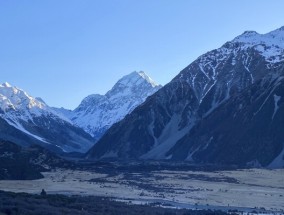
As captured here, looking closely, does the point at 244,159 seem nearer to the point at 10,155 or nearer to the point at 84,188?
the point at 10,155

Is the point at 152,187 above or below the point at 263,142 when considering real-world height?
below

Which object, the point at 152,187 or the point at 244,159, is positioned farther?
the point at 244,159

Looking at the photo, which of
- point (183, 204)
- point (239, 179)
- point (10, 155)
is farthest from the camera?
point (10, 155)

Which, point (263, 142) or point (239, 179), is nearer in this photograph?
point (239, 179)

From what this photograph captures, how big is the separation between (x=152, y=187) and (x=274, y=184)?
27.9 metres

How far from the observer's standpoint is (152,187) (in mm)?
107125

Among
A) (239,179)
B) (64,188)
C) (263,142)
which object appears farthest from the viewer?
(263,142)

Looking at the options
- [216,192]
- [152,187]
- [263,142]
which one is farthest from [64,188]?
[263,142]

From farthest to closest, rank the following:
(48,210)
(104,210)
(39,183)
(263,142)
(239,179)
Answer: (263,142) < (239,179) < (39,183) < (104,210) < (48,210)

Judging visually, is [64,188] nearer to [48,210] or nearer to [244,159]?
[48,210]

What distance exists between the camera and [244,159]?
197 m

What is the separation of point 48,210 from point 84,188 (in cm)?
4551

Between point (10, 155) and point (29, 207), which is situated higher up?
point (10, 155)

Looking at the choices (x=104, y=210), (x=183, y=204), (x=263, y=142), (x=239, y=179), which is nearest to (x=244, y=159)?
(x=263, y=142)
